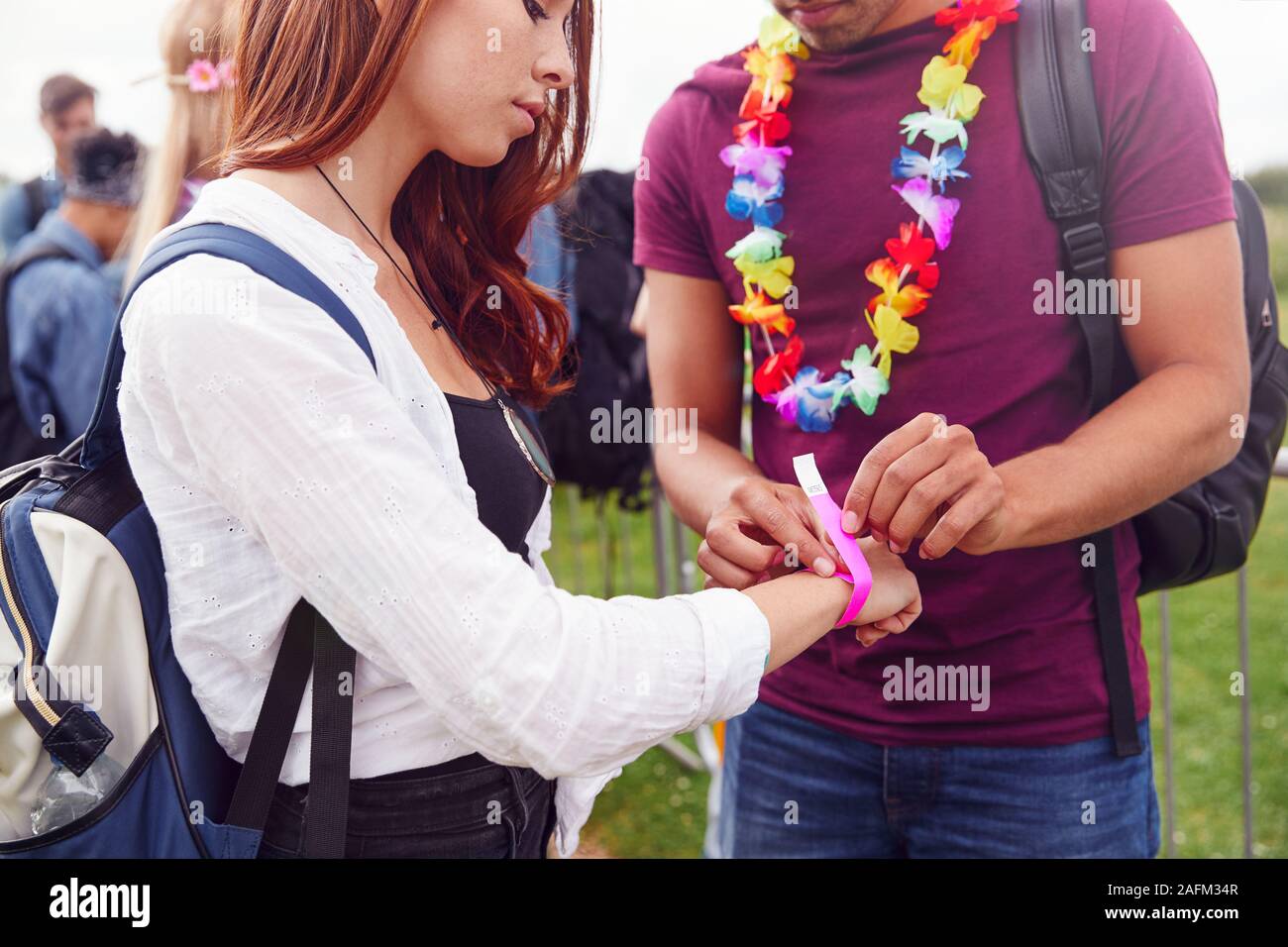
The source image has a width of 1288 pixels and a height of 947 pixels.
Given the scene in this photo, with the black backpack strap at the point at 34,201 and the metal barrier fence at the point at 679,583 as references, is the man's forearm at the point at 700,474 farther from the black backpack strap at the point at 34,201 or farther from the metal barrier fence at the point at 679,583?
the black backpack strap at the point at 34,201

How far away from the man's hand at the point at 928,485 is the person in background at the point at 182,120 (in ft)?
7.02

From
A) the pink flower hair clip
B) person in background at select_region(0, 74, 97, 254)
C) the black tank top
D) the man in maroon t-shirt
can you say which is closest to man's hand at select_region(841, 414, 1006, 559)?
the man in maroon t-shirt

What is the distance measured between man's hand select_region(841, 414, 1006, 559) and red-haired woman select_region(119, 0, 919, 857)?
12 centimetres

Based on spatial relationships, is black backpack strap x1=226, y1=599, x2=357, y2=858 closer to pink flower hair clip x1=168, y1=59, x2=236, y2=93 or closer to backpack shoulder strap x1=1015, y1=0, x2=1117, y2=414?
backpack shoulder strap x1=1015, y1=0, x2=1117, y2=414

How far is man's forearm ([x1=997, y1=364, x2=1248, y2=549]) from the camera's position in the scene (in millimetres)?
1602

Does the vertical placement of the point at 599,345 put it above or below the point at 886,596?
above

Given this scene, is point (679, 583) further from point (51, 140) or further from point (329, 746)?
point (51, 140)

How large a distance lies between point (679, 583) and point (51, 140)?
11.6 ft

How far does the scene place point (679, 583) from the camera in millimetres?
4461

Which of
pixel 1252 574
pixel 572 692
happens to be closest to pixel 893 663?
pixel 572 692

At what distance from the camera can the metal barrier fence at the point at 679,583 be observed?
2.58m

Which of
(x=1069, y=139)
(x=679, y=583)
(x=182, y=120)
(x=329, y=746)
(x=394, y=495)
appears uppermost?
(x=182, y=120)

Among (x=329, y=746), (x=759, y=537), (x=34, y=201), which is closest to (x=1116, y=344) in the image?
(x=759, y=537)
